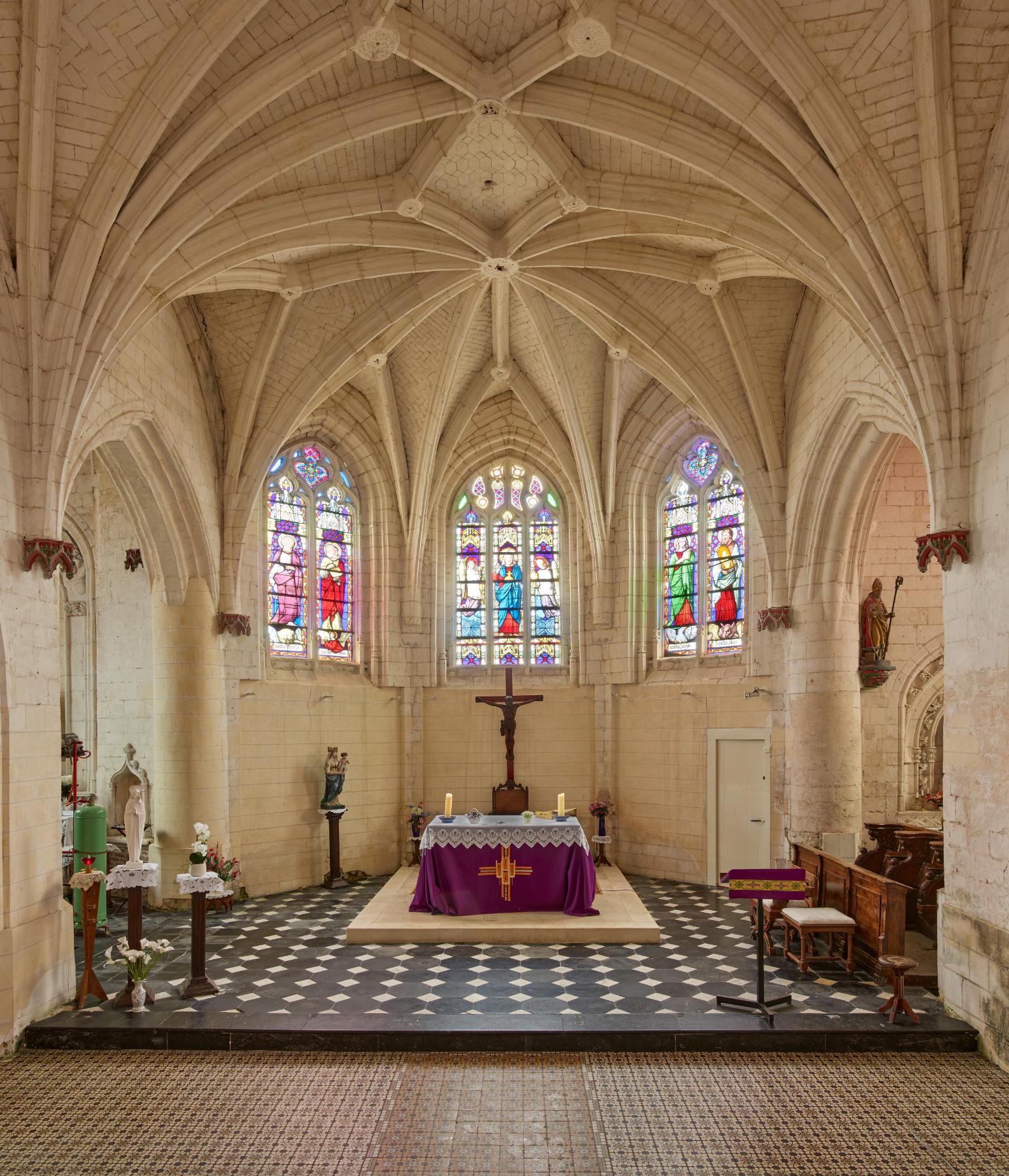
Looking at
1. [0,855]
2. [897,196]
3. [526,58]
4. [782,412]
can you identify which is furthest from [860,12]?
[0,855]

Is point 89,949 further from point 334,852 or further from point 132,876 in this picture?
point 334,852

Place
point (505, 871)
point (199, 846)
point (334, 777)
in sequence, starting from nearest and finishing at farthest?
point (199, 846)
point (505, 871)
point (334, 777)

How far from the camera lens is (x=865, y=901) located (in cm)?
980

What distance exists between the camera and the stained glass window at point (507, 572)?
56.4 ft

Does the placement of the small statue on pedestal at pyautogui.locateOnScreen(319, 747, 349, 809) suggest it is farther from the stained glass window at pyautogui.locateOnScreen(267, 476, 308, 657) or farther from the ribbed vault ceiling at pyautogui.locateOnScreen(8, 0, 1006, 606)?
the ribbed vault ceiling at pyautogui.locateOnScreen(8, 0, 1006, 606)

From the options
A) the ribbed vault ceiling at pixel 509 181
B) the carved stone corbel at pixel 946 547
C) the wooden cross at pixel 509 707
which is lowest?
the wooden cross at pixel 509 707

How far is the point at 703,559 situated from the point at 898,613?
3226mm

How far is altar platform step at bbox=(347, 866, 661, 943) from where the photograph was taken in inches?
447

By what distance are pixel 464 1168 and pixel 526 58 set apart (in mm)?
9306

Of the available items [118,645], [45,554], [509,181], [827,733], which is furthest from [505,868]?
[509,181]

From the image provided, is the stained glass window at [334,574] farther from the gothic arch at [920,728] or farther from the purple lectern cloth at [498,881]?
the gothic arch at [920,728]

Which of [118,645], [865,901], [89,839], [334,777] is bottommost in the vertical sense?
[865,901]

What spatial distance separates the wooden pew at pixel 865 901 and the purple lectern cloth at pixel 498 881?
2781 mm

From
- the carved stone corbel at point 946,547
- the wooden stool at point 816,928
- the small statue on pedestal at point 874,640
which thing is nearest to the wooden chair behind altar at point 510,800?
the small statue on pedestal at point 874,640
